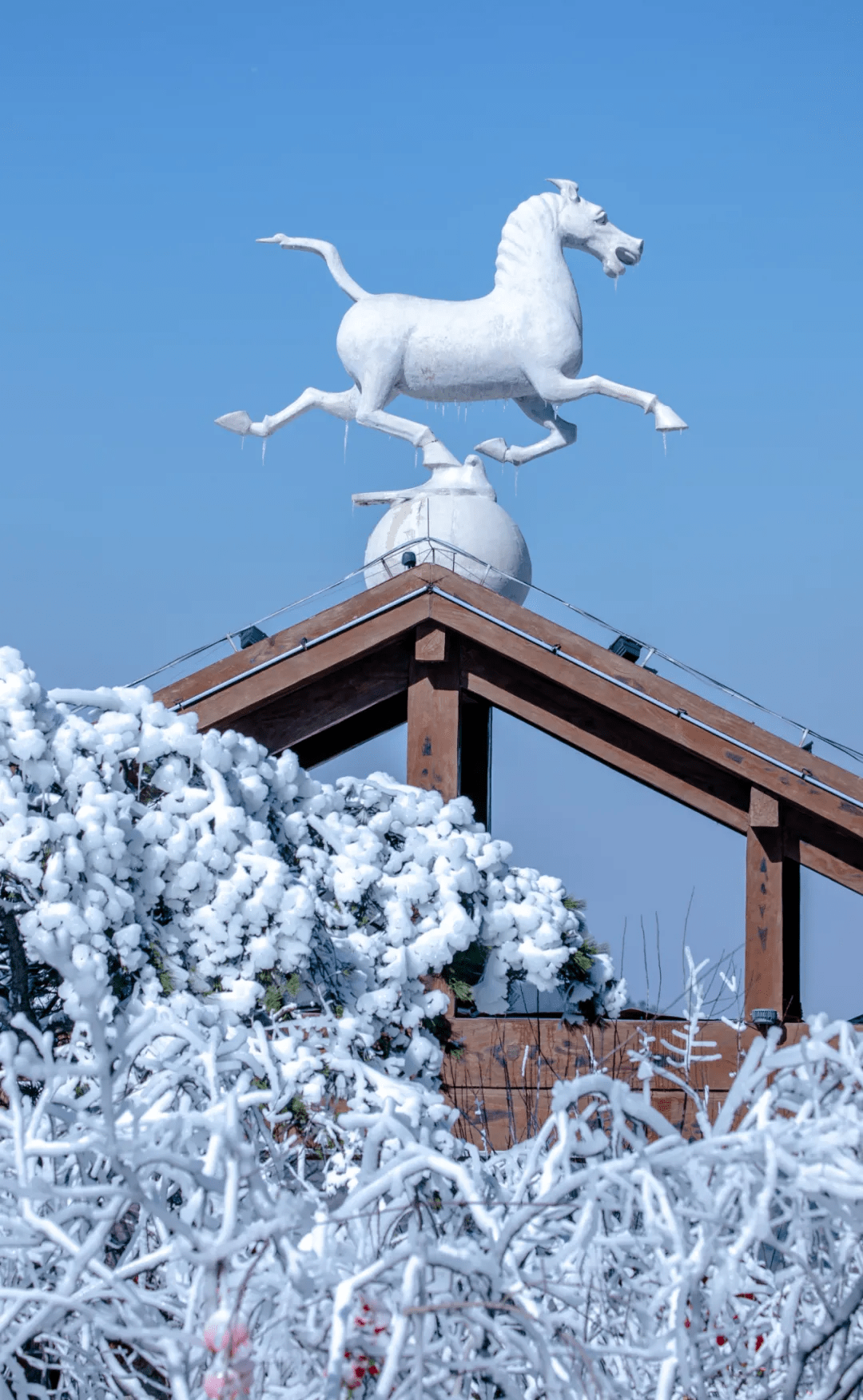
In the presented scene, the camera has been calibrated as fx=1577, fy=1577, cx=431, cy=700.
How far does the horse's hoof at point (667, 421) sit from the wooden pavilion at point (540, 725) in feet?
8.02

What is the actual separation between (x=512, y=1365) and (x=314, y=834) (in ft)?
18.1

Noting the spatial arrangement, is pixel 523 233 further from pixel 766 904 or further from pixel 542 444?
pixel 766 904

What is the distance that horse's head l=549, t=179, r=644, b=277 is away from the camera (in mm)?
12305

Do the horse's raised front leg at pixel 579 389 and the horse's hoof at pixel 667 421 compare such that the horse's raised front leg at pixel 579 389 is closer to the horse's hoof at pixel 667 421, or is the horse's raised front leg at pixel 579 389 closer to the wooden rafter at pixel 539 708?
the horse's hoof at pixel 667 421

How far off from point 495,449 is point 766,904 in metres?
4.31

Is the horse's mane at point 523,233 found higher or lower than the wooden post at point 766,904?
higher

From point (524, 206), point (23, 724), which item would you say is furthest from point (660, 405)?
point (23, 724)

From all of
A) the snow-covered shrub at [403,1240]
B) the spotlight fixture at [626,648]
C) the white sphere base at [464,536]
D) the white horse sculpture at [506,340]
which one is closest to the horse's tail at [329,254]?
the white horse sculpture at [506,340]

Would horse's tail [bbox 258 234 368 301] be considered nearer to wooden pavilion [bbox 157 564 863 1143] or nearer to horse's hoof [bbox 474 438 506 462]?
horse's hoof [bbox 474 438 506 462]

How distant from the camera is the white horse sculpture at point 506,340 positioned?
472 inches

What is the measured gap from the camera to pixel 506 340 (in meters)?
12.0

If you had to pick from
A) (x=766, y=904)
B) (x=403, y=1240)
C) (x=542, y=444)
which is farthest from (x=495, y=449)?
(x=403, y=1240)

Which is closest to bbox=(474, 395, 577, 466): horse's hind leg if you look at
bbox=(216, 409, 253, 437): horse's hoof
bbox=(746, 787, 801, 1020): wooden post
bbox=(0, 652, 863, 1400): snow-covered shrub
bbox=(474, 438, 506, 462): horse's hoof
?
bbox=(474, 438, 506, 462): horse's hoof

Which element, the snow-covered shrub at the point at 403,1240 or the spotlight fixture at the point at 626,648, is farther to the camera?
the spotlight fixture at the point at 626,648
